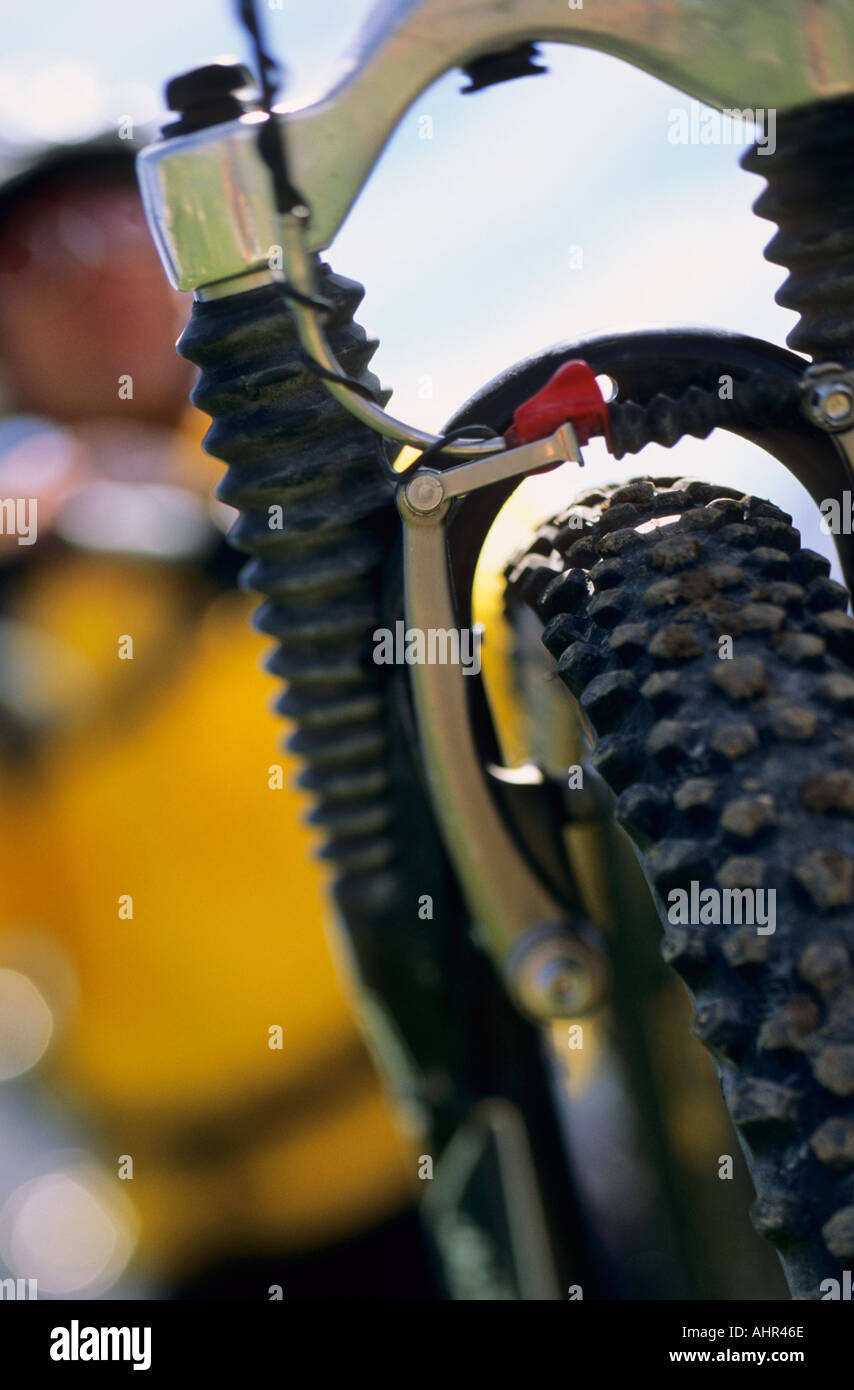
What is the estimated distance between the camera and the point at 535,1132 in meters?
0.97

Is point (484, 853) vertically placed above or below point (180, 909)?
below

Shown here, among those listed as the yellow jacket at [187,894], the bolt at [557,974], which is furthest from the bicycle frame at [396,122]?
the yellow jacket at [187,894]

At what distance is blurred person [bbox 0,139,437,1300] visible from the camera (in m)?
1.55

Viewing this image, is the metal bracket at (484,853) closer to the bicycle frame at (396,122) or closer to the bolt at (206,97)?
the bicycle frame at (396,122)

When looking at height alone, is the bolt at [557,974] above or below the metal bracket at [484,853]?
below

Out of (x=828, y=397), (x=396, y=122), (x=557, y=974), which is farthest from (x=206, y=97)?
(x=557, y=974)

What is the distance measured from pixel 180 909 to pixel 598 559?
101 centimetres

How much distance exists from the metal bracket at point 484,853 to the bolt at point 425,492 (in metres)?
0.02

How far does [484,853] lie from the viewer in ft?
2.24

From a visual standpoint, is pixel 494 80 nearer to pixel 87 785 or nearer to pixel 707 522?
pixel 707 522

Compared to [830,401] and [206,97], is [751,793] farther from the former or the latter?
[206,97]

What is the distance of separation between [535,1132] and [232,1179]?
0.74 metres

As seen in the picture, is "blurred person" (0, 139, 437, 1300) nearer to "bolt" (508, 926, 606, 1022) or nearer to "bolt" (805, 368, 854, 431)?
"bolt" (508, 926, 606, 1022)

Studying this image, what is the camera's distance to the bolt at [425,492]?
2.12 ft
